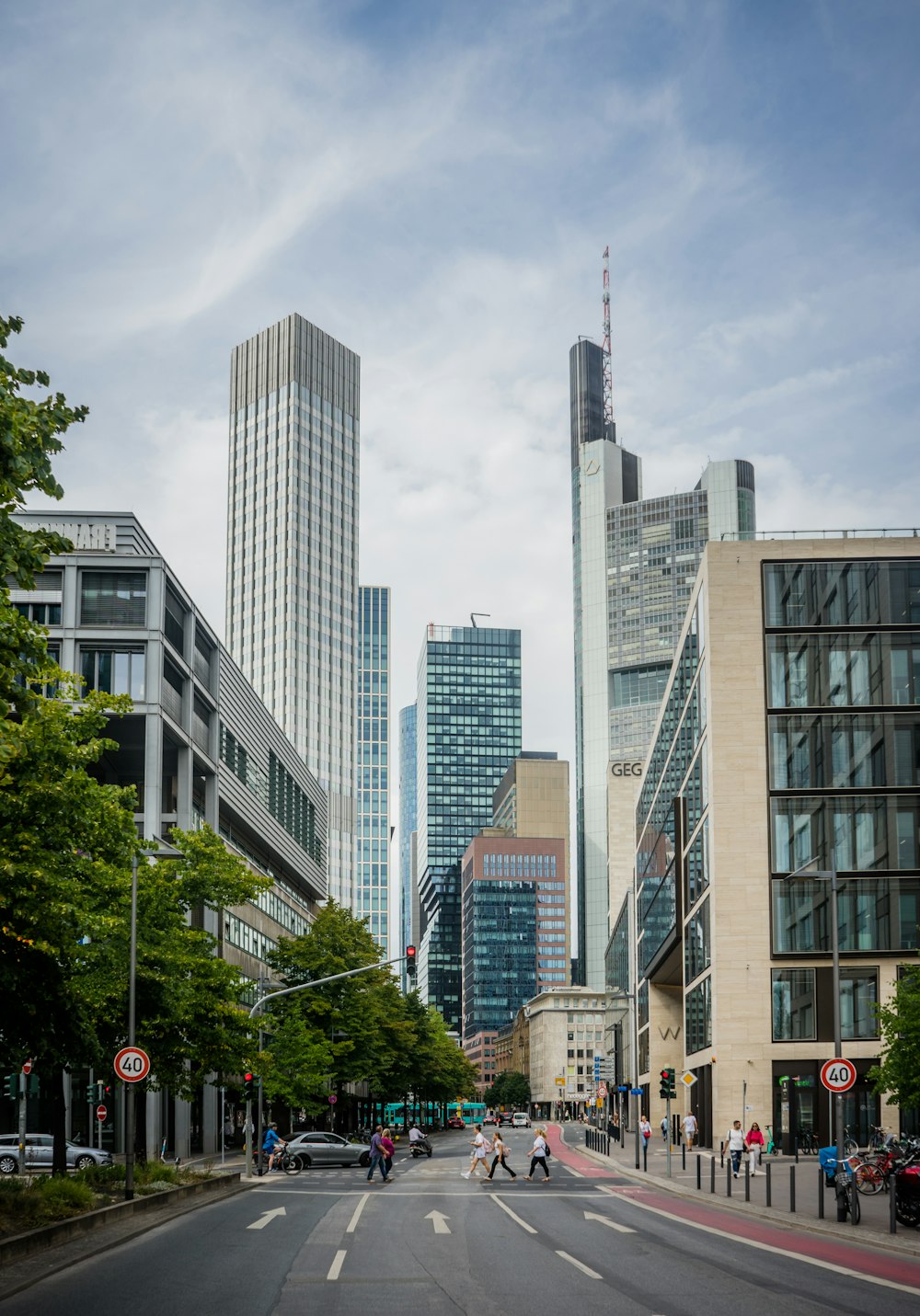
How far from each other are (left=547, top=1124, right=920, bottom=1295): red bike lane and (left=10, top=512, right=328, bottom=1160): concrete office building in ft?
91.3

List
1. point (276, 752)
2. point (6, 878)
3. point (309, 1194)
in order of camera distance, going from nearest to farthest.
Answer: point (6, 878), point (309, 1194), point (276, 752)

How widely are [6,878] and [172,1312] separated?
27.1 feet

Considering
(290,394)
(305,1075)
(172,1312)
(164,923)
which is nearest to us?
(172,1312)

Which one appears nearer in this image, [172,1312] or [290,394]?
[172,1312]

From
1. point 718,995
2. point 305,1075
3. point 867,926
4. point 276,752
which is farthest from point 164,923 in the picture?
point 276,752

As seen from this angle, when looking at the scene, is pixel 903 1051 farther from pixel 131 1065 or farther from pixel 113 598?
pixel 113 598

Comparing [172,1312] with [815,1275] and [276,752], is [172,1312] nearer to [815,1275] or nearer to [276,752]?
[815,1275]

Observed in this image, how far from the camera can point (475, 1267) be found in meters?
19.6

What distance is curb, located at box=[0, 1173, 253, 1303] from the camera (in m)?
19.0

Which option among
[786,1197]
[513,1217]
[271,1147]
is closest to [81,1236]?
[513,1217]

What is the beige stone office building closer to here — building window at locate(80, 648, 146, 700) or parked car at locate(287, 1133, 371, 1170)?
parked car at locate(287, 1133, 371, 1170)

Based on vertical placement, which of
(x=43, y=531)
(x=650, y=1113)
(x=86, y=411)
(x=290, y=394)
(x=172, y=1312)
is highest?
(x=290, y=394)

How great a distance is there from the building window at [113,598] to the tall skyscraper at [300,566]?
377 feet

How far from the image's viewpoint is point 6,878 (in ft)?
70.3
